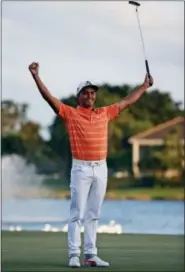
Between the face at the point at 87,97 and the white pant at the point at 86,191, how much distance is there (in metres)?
0.34

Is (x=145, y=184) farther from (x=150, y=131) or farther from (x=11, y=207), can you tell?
(x=11, y=207)

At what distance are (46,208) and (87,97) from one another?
19.4 m

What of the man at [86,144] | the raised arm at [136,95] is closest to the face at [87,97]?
the man at [86,144]

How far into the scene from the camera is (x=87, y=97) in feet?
20.3

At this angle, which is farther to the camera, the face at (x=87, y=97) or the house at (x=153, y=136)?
the house at (x=153, y=136)

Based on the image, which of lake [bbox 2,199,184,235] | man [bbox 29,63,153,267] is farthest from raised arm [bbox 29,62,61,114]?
lake [bbox 2,199,184,235]

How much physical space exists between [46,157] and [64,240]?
20513 mm

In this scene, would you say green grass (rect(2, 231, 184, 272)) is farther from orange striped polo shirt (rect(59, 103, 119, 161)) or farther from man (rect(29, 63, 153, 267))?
orange striped polo shirt (rect(59, 103, 119, 161))

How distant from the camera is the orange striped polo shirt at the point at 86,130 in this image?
6125 mm

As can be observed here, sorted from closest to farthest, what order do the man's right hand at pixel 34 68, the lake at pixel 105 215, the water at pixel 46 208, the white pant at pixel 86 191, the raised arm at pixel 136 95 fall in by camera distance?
the man's right hand at pixel 34 68, the white pant at pixel 86 191, the raised arm at pixel 136 95, the lake at pixel 105 215, the water at pixel 46 208

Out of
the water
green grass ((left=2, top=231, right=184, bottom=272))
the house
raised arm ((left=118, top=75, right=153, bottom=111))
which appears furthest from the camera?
the house

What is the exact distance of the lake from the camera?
63.8ft

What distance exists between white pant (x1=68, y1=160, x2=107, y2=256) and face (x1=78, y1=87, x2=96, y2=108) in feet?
1.13

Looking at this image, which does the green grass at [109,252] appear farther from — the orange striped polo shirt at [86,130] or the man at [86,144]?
the orange striped polo shirt at [86,130]
